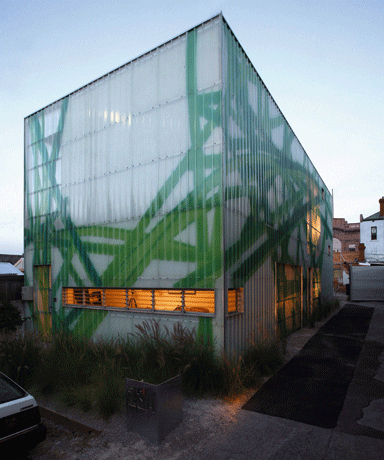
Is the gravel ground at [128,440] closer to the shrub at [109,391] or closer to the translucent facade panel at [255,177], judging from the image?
the shrub at [109,391]

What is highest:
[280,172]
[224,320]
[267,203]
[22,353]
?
[280,172]

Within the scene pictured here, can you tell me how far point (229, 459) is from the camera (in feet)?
14.1

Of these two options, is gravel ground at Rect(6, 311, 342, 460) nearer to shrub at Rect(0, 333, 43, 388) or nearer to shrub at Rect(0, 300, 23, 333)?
shrub at Rect(0, 333, 43, 388)

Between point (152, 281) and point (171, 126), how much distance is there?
14.2 ft

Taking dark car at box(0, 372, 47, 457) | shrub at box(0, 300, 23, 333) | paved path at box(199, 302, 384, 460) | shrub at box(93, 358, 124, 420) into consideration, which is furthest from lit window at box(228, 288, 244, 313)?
shrub at box(0, 300, 23, 333)

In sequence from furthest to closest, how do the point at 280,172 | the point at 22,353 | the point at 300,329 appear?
1. the point at 300,329
2. the point at 280,172
3. the point at 22,353

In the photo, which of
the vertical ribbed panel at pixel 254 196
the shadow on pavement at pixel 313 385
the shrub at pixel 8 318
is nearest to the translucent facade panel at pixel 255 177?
the vertical ribbed panel at pixel 254 196

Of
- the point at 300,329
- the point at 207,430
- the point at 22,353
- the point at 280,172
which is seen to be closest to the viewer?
the point at 207,430

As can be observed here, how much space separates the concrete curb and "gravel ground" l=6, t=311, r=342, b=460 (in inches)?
2.1

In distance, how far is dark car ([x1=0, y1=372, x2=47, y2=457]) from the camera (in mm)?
4117

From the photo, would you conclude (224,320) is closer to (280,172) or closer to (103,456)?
(103,456)

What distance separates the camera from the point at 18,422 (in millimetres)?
4281

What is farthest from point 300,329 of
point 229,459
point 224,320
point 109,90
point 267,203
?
point 109,90

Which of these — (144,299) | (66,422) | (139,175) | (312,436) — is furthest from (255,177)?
(66,422)
